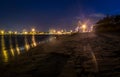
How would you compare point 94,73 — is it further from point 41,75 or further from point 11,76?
point 11,76

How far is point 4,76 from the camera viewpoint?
7.83 meters

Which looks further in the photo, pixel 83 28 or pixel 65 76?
pixel 83 28

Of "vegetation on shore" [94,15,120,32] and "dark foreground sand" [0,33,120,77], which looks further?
"vegetation on shore" [94,15,120,32]

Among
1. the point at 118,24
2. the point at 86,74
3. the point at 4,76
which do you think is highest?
the point at 118,24

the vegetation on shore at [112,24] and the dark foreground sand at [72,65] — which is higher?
the vegetation on shore at [112,24]

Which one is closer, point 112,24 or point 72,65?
point 72,65

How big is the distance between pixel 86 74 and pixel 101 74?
46 centimetres

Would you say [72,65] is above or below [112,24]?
below

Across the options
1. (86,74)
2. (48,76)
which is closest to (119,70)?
(86,74)

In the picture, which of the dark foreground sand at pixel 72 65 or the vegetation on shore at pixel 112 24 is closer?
the dark foreground sand at pixel 72 65

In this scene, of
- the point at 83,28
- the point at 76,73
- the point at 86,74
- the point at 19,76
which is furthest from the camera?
the point at 83,28

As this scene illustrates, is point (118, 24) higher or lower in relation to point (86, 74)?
higher

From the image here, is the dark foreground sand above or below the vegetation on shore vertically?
below

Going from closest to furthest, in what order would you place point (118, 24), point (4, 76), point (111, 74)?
point (111, 74)
point (4, 76)
point (118, 24)
